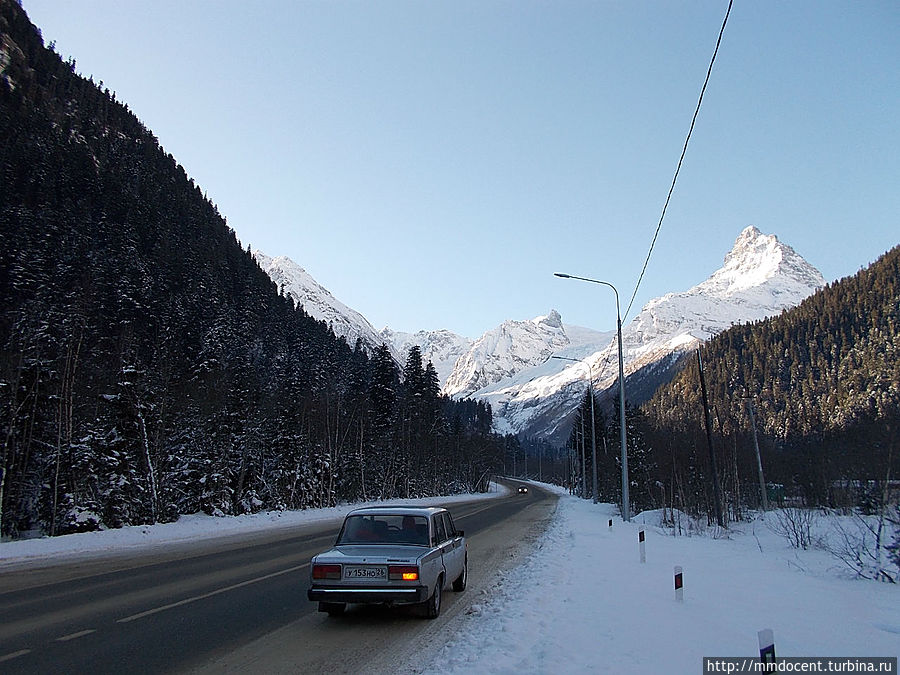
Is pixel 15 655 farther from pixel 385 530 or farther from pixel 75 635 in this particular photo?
pixel 385 530

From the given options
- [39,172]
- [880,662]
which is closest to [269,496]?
[880,662]

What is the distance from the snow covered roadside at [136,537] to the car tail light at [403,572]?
38.0ft

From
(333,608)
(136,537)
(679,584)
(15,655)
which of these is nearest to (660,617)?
(679,584)

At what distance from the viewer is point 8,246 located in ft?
189

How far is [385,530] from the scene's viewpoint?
9.30m

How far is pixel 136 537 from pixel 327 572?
58.2ft

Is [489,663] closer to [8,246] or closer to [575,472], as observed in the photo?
[8,246]

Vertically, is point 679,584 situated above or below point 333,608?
above

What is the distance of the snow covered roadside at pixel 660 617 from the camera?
6559 millimetres

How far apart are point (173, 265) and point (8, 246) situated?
2523 centimetres

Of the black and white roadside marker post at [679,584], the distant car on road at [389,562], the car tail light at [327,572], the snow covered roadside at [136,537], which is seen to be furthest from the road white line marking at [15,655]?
the snow covered roadside at [136,537]

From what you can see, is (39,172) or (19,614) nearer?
(19,614)

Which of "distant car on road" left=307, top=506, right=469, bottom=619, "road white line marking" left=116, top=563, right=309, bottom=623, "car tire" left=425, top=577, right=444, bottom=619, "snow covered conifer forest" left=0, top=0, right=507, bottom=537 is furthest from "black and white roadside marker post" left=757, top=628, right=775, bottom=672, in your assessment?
"snow covered conifer forest" left=0, top=0, right=507, bottom=537

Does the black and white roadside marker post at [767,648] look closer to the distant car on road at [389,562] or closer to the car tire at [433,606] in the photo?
the distant car on road at [389,562]
